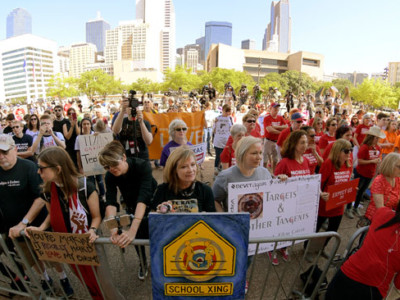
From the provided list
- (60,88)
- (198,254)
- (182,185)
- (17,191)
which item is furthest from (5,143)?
(60,88)

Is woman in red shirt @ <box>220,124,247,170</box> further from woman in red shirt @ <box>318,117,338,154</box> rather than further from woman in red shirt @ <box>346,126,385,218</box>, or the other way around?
woman in red shirt @ <box>346,126,385,218</box>

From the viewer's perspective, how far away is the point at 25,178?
2766 millimetres

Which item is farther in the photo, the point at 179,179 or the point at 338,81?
the point at 338,81

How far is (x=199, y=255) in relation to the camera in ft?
6.11

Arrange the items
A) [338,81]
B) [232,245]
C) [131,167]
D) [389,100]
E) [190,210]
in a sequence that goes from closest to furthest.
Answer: [232,245]
[190,210]
[131,167]
[389,100]
[338,81]

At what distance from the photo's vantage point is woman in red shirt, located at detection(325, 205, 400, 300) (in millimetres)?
1976

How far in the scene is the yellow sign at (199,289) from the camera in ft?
6.30

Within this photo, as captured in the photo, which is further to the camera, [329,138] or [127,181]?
[329,138]

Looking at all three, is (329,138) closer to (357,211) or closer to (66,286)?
(357,211)

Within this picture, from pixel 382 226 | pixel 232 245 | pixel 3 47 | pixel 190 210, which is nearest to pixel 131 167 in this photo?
pixel 190 210

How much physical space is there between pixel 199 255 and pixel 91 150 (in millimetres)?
4004

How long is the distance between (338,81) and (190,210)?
10427cm

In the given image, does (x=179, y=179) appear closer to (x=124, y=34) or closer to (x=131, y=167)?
(x=131, y=167)

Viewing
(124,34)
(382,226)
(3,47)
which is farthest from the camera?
(124,34)
